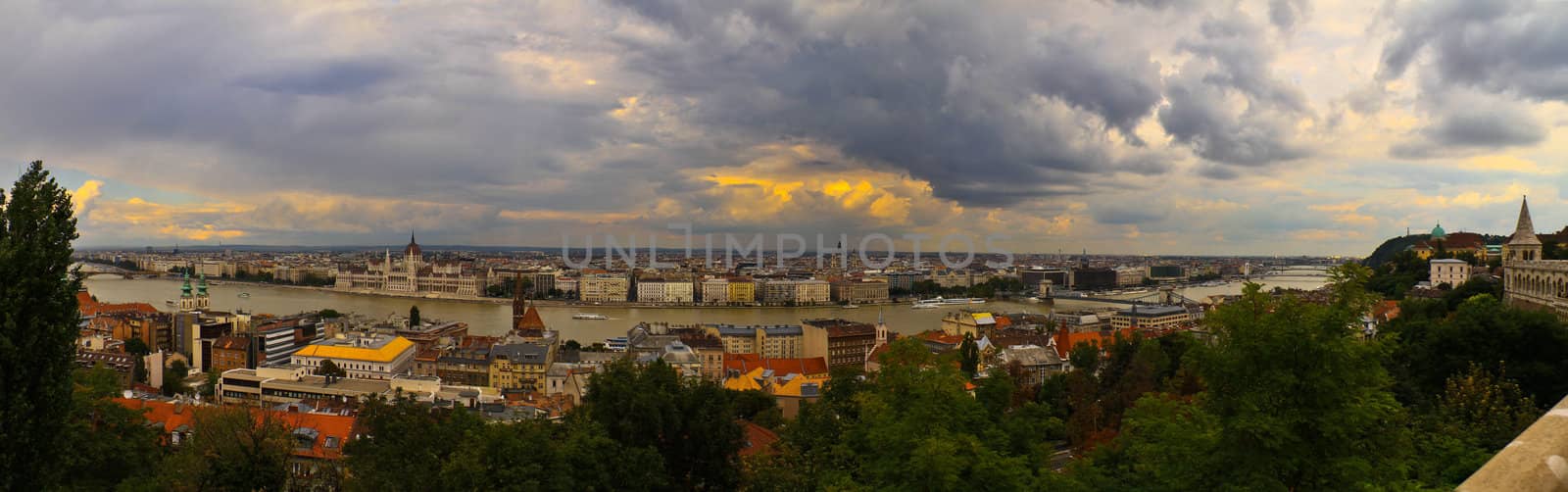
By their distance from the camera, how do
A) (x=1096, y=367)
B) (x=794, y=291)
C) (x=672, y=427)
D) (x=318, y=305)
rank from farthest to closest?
1. (x=794, y=291)
2. (x=318, y=305)
3. (x=1096, y=367)
4. (x=672, y=427)

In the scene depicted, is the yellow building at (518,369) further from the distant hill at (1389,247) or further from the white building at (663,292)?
the distant hill at (1389,247)

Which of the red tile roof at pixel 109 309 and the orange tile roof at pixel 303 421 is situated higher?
the red tile roof at pixel 109 309

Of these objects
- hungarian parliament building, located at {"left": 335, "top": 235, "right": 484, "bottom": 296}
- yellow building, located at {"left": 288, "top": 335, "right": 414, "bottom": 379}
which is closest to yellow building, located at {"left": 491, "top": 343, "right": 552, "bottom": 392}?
yellow building, located at {"left": 288, "top": 335, "right": 414, "bottom": 379}

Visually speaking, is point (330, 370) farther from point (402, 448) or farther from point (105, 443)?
point (402, 448)

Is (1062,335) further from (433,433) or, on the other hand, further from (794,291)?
(794,291)

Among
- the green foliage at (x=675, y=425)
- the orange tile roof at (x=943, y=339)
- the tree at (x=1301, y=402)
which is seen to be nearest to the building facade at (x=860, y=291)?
the orange tile roof at (x=943, y=339)

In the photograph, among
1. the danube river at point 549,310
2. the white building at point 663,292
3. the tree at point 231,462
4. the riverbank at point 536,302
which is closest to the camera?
the tree at point 231,462

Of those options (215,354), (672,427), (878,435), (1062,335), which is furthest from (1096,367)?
(215,354)
